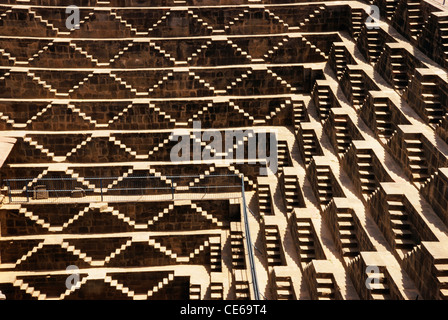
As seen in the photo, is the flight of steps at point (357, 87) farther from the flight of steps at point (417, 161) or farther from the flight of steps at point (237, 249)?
the flight of steps at point (237, 249)

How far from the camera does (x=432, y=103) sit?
61.2 feet

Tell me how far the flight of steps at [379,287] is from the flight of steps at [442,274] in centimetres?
141

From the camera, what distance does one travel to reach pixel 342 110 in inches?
836

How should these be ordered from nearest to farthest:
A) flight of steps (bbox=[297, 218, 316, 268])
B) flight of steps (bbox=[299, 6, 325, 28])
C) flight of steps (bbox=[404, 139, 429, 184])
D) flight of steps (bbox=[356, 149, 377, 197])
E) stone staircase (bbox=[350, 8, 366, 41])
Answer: flight of steps (bbox=[404, 139, 429, 184]) → flight of steps (bbox=[297, 218, 316, 268]) → flight of steps (bbox=[356, 149, 377, 197]) → stone staircase (bbox=[350, 8, 366, 41]) → flight of steps (bbox=[299, 6, 325, 28])

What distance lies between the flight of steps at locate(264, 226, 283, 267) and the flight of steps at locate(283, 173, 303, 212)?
1.07 m

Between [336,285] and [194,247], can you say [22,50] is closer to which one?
[194,247]

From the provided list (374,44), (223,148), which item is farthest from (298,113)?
(374,44)

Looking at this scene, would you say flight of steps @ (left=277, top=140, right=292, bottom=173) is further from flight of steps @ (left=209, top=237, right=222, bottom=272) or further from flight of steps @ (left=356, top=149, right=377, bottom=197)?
flight of steps @ (left=356, top=149, right=377, bottom=197)

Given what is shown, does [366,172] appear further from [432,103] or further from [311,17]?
[311,17]

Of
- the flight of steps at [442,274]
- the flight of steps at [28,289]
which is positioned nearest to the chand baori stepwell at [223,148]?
the flight of steps at [28,289]

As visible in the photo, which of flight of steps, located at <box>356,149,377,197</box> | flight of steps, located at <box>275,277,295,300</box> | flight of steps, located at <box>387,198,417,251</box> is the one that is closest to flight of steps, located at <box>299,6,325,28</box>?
flight of steps, located at <box>356,149,377,197</box>

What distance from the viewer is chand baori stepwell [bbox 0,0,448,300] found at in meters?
17.6

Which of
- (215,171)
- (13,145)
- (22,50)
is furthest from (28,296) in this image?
(22,50)

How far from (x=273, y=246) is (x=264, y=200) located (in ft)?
8.17
